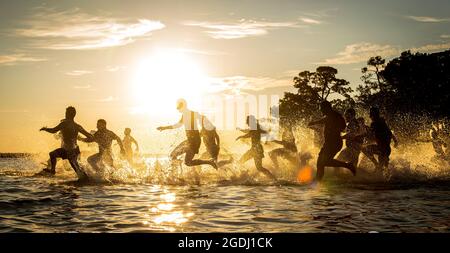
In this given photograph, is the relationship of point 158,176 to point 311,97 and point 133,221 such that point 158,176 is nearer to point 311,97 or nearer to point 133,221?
point 133,221

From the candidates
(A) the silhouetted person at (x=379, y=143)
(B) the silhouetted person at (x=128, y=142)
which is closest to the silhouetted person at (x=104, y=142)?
(B) the silhouetted person at (x=128, y=142)

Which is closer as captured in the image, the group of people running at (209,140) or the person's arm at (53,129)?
the person's arm at (53,129)

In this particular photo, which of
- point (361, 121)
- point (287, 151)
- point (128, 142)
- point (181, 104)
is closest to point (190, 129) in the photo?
point (181, 104)

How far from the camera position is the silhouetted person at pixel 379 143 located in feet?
49.5

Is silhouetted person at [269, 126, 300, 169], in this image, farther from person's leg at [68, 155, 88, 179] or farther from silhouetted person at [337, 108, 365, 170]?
person's leg at [68, 155, 88, 179]

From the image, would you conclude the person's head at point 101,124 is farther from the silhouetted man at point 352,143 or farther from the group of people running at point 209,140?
the silhouetted man at point 352,143

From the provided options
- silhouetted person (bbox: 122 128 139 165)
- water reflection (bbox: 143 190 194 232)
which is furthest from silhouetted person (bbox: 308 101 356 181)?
silhouetted person (bbox: 122 128 139 165)

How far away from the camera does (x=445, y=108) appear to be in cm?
4025

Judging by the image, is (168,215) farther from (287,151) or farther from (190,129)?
(287,151)

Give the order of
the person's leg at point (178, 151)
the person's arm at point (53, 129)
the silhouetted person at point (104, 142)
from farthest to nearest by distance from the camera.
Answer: the silhouetted person at point (104, 142) < the person's leg at point (178, 151) < the person's arm at point (53, 129)

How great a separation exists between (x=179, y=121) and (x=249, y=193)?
4.56 m

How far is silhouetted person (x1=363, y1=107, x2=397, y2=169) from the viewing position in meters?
15.1

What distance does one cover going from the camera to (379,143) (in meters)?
15.1
